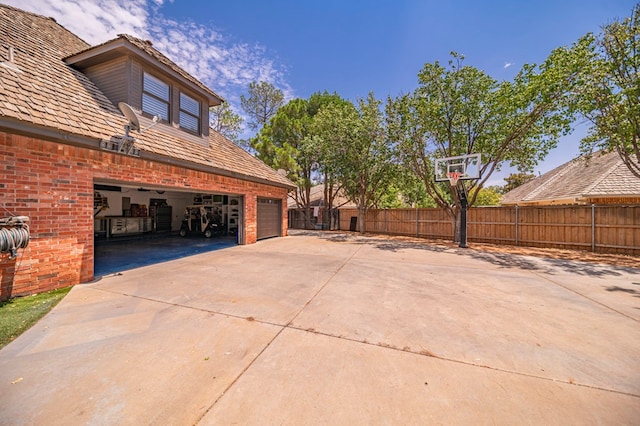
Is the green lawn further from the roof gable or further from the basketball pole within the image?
the basketball pole

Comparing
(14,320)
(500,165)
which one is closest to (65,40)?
(14,320)

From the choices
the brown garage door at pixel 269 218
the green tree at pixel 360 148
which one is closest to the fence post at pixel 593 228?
the green tree at pixel 360 148

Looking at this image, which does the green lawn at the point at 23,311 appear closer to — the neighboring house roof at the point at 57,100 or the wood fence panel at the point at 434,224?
the neighboring house roof at the point at 57,100

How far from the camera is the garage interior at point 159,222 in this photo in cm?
947

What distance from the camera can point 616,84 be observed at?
7.99 meters

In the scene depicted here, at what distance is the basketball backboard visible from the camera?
10.7 metres

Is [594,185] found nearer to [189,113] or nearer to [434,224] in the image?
[434,224]

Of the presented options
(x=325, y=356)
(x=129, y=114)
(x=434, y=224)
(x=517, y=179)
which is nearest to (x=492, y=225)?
(x=434, y=224)

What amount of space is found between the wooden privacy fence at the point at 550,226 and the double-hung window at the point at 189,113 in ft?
41.7

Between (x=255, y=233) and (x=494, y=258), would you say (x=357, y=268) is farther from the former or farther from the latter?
(x=255, y=233)

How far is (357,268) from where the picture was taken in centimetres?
644

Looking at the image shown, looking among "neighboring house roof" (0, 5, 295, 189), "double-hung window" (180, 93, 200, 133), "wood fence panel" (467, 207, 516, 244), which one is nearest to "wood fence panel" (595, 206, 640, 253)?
"wood fence panel" (467, 207, 516, 244)

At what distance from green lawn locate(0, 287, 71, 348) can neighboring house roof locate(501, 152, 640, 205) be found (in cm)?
1706

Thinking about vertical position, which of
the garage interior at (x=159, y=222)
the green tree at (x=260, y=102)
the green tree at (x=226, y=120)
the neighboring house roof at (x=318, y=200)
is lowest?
the garage interior at (x=159, y=222)
